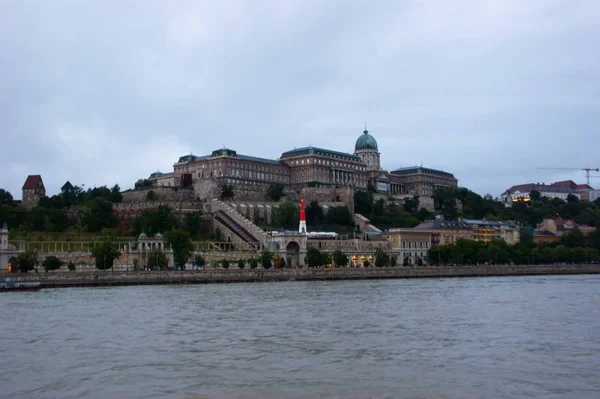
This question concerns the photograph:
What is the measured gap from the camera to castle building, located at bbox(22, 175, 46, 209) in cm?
10712

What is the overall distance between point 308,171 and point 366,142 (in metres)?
27.2

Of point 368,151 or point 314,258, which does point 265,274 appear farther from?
point 368,151

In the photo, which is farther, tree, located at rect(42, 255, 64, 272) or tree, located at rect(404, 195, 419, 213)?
tree, located at rect(404, 195, 419, 213)

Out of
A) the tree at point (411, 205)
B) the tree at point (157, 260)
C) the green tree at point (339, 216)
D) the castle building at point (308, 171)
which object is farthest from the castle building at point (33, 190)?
the tree at point (411, 205)

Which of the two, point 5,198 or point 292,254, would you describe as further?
point 5,198

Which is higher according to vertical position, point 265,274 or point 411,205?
point 411,205

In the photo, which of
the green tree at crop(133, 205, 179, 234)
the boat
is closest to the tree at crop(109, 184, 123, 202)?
the green tree at crop(133, 205, 179, 234)

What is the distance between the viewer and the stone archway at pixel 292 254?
288ft

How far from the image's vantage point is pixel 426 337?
89.8 feet

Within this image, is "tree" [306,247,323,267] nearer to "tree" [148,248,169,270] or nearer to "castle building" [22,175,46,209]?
"tree" [148,248,169,270]

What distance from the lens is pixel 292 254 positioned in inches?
3487

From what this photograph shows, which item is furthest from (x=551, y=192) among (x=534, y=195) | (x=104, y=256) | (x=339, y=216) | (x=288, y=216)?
(x=104, y=256)

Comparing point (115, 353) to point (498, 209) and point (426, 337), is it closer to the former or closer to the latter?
point (426, 337)

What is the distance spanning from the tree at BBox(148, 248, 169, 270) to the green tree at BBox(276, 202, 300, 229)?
28.7 m
